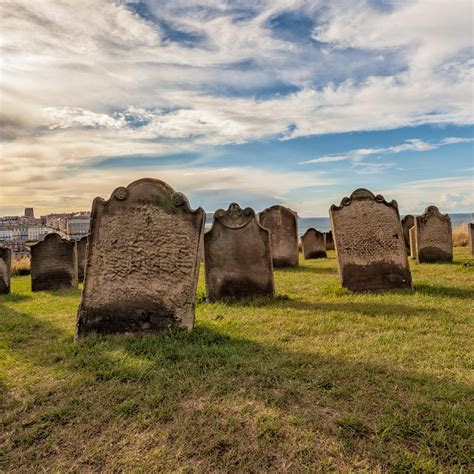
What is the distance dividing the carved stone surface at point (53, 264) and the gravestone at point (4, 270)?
59 cm

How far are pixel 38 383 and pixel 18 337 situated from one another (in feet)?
6.52

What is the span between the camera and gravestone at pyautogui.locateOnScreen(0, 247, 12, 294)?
9953 mm

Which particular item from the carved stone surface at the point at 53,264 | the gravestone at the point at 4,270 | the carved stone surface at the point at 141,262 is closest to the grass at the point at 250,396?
the carved stone surface at the point at 141,262

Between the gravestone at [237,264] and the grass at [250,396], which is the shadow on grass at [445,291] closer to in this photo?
the grass at [250,396]

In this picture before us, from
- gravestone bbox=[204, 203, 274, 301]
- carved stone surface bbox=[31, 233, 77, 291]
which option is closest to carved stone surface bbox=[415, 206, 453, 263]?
gravestone bbox=[204, 203, 274, 301]

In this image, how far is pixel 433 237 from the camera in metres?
11.5

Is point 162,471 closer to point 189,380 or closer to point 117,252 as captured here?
point 189,380

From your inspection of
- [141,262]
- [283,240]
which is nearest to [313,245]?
[283,240]

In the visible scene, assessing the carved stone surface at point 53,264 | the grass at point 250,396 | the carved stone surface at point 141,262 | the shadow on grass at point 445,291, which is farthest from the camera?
the carved stone surface at point 53,264

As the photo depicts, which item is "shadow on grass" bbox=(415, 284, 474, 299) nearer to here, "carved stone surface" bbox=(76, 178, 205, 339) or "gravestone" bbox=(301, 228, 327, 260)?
"carved stone surface" bbox=(76, 178, 205, 339)

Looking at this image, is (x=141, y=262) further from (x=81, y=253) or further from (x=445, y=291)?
(x=81, y=253)

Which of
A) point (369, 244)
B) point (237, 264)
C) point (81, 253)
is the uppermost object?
point (81, 253)

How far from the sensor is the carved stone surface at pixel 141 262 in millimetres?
4883

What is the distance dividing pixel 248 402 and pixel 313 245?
1209cm
